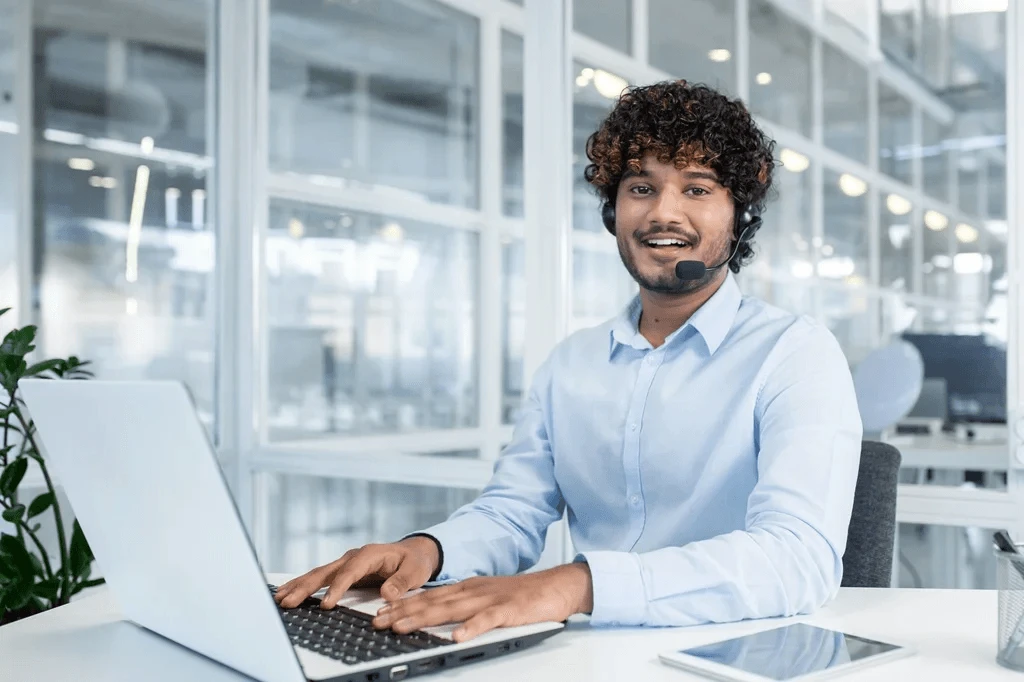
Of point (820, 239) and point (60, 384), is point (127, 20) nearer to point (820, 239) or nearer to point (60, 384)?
point (820, 239)

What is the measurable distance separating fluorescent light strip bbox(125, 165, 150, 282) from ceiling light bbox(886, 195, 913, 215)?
2.20m

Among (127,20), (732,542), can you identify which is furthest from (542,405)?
(127,20)

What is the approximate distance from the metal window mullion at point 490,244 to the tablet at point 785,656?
1966 mm

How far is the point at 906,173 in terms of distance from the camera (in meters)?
2.29

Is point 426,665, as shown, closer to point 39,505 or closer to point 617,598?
point 617,598

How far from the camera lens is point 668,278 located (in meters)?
1.71

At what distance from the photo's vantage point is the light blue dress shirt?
47.7 inches

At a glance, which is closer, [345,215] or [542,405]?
[542,405]

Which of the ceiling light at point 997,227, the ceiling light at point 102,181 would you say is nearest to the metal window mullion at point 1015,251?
the ceiling light at point 997,227

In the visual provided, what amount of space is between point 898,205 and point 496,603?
1.60 metres

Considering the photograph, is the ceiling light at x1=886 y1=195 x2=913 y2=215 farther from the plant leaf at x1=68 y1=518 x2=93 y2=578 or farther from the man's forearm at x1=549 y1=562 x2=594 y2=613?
the plant leaf at x1=68 y1=518 x2=93 y2=578

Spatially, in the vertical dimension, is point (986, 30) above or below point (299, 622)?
above

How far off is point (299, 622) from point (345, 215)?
94.7 inches

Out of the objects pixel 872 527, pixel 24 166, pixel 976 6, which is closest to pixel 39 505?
pixel 24 166
